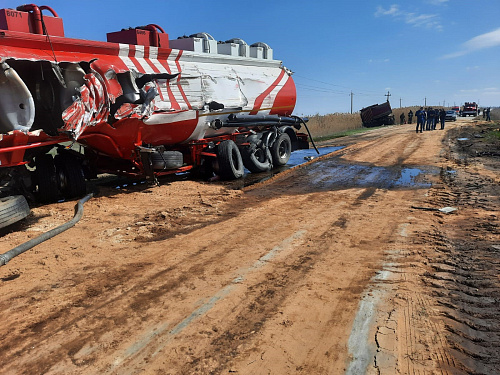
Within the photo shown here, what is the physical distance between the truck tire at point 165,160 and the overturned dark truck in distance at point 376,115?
33.2 meters

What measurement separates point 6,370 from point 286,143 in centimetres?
1194

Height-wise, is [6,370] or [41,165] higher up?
[41,165]

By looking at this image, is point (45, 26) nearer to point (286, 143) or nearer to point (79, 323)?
point (79, 323)

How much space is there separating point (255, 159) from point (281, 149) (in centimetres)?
193

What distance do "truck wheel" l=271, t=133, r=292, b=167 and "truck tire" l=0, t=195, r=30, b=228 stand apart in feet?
28.1

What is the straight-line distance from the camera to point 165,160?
344 inches

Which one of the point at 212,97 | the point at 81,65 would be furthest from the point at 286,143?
the point at 81,65

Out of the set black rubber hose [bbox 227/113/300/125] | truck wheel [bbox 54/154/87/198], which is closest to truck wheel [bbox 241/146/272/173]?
black rubber hose [bbox 227/113/300/125]

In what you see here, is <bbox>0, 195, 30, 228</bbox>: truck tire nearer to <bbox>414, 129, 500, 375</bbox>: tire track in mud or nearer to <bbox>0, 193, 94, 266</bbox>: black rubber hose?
<bbox>0, 193, 94, 266</bbox>: black rubber hose

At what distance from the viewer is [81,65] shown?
6.67m

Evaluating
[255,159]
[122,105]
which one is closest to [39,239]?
[122,105]

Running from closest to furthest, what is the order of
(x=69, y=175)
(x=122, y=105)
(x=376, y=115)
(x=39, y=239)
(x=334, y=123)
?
(x=39, y=239) < (x=122, y=105) < (x=69, y=175) < (x=376, y=115) < (x=334, y=123)

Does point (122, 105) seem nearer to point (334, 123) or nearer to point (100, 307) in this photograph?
point (100, 307)

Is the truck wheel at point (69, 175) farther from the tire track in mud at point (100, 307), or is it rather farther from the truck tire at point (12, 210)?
the tire track in mud at point (100, 307)
